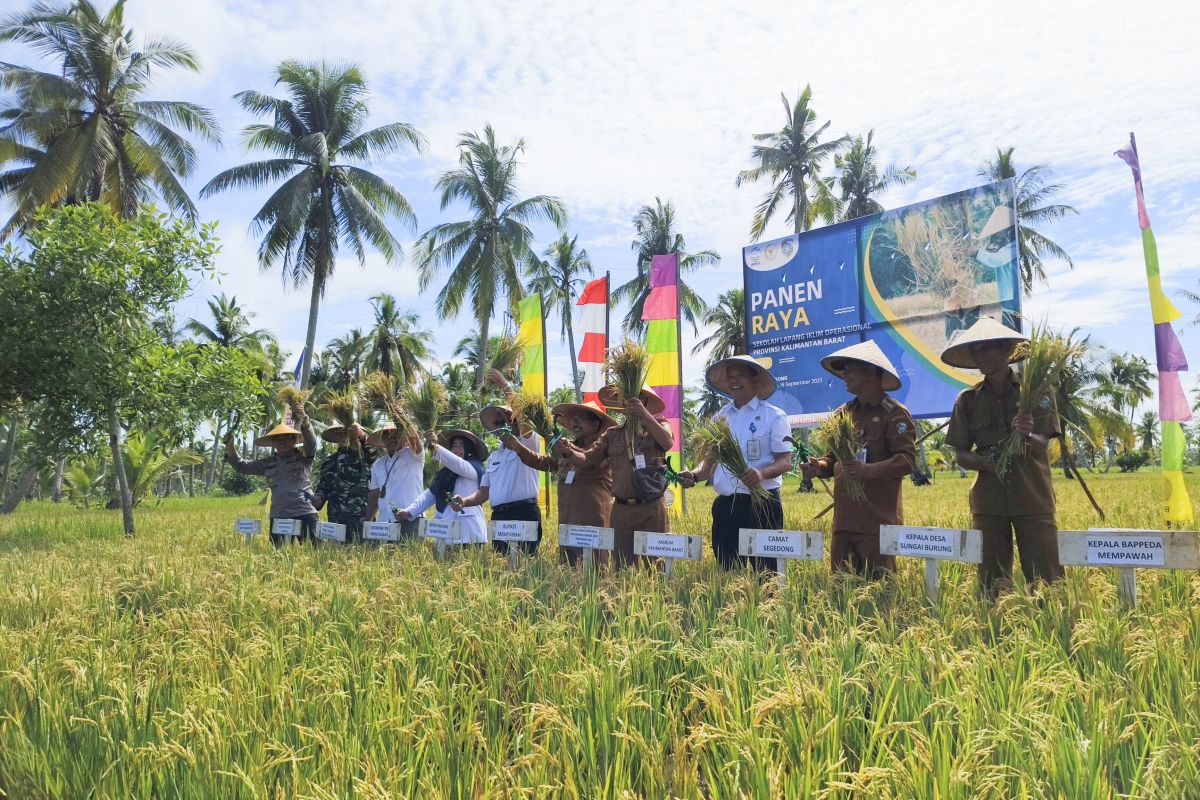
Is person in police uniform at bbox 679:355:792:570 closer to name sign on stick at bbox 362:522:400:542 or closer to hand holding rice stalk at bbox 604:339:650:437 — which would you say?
hand holding rice stalk at bbox 604:339:650:437

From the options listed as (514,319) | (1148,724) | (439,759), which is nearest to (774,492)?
(1148,724)

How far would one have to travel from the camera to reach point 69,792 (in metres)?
2.16

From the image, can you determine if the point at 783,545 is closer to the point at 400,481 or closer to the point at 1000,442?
the point at 1000,442

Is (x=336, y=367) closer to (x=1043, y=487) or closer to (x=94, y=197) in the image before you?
(x=94, y=197)

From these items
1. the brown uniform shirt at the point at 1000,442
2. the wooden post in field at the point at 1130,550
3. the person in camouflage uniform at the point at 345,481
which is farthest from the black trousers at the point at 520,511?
the wooden post in field at the point at 1130,550

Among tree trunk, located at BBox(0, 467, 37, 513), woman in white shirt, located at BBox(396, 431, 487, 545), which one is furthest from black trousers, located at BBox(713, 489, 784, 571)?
tree trunk, located at BBox(0, 467, 37, 513)

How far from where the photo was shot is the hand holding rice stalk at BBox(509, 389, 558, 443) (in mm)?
5887

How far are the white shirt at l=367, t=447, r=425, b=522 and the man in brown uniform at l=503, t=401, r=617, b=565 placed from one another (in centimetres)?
182

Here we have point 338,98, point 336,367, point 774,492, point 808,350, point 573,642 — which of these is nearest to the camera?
point 573,642

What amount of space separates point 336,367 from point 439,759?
39.4 meters

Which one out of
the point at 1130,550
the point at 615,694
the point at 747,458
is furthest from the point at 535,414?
the point at 1130,550

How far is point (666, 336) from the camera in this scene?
10875 mm

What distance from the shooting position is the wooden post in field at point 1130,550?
3125 mm

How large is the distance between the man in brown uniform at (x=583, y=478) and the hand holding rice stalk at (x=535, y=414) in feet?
0.62
